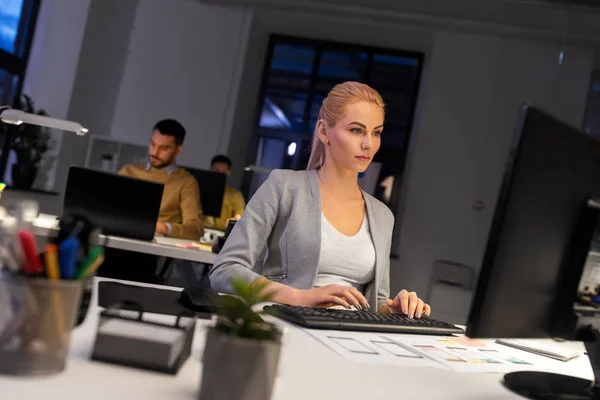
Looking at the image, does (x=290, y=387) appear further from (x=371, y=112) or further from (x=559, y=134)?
(x=371, y=112)

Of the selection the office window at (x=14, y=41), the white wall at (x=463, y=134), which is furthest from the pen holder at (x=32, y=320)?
the white wall at (x=463, y=134)

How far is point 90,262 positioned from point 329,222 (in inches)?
43.9

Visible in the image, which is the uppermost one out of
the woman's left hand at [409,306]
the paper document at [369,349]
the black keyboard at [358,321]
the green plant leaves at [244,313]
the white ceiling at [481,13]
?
the white ceiling at [481,13]

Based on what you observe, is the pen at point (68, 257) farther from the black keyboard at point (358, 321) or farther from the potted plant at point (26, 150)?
the potted plant at point (26, 150)

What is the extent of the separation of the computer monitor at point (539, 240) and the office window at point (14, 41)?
532cm

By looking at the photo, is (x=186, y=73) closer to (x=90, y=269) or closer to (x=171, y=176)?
(x=171, y=176)

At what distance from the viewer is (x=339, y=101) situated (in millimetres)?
1869

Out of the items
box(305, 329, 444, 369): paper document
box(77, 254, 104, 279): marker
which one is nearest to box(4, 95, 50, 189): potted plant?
box(305, 329, 444, 369): paper document

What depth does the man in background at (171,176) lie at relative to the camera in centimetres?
374

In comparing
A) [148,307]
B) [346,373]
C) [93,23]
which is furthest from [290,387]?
[93,23]

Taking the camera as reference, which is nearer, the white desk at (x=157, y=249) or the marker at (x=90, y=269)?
Result: the marker at (x=90, y=269)

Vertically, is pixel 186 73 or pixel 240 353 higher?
pixel 186 73

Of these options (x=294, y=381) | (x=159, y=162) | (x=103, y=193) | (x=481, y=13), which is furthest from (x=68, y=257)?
(x=481, y=13)

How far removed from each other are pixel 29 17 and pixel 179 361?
226 inches
